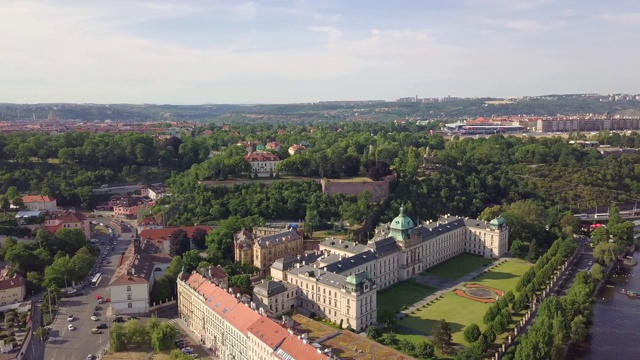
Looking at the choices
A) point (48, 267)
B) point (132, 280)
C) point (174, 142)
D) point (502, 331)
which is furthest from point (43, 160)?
point (502, 331)

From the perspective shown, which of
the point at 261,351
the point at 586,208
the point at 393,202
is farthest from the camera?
the point at 586,208

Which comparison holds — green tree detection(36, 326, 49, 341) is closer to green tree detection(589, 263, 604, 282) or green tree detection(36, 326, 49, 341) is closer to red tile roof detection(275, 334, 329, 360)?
red tile roof detection(275, 334, 329, 360)

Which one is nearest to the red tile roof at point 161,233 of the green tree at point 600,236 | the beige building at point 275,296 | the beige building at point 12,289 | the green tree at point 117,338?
the beige building at point 12,289

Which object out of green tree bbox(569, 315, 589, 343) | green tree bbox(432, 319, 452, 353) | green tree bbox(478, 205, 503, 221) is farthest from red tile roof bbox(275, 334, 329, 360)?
green tree bbox(478, 205, 503, 221)

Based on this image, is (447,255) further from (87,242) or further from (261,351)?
(87,242)

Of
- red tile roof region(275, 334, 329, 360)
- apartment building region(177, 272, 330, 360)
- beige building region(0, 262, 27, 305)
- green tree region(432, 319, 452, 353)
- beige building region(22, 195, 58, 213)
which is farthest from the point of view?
beige building region(22, 195, 58, 213)

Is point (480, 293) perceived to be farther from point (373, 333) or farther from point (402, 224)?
point (373, 333)
